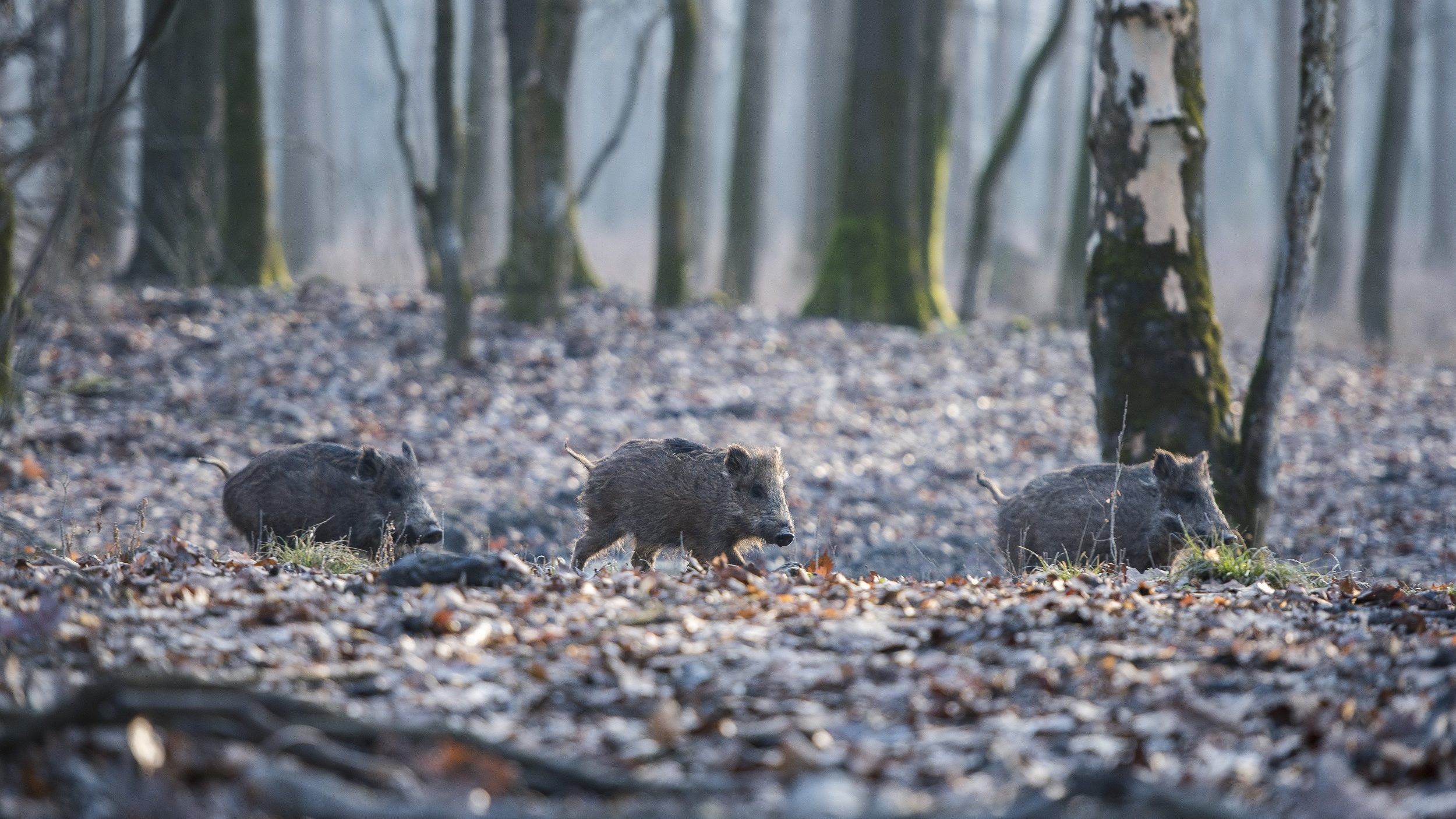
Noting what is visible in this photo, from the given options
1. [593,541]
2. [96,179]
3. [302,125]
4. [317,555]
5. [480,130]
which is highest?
[302,125]

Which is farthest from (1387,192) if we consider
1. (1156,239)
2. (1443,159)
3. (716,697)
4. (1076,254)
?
(716,697)

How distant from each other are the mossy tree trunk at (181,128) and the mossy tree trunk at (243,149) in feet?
0.61

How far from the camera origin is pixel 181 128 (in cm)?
1501

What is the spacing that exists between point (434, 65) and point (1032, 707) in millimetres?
10613

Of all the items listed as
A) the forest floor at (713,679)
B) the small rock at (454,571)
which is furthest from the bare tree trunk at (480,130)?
the small rock at (454,571)

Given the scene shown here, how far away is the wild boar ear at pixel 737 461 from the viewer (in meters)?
7.44

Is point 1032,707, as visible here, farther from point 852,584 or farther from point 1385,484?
point 1385,484

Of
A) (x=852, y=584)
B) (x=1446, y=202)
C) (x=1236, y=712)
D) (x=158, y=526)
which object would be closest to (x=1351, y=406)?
(x=852, y=584)

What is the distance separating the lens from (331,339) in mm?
13641

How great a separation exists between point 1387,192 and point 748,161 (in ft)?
35.4

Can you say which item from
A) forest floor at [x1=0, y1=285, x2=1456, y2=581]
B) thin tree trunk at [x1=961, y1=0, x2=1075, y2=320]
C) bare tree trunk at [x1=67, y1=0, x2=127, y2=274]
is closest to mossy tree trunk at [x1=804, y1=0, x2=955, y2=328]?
forest floor at [x1=0, y1=285, x2=1456, y2=581]

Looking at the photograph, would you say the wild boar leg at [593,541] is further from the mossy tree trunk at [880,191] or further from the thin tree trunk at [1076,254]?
the thin tree trunk at [1076,254]

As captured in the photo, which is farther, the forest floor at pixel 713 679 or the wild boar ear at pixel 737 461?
the wild boar ear at pixel 737 461

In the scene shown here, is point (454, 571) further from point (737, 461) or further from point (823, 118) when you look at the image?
point (823, 118)
